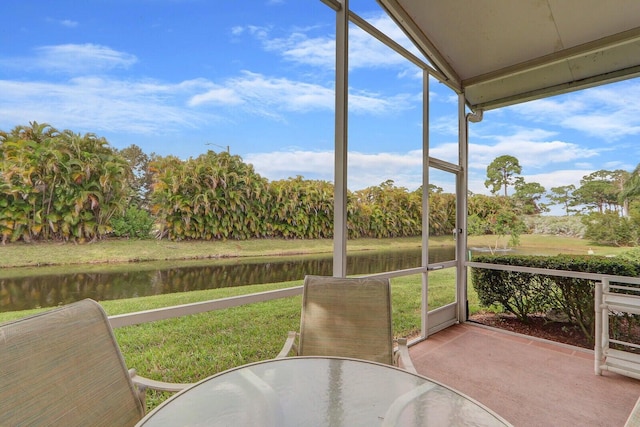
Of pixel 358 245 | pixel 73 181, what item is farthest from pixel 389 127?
pixel 73 181

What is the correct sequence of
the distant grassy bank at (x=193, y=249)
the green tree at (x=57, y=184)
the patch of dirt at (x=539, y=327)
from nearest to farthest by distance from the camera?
1. the green tree at (x=57, y=184)
2. the distant grassy bank at (x=193, y=249)
3. the patch of dirt at (x=539, y=327)

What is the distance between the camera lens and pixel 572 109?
3807 millimetres

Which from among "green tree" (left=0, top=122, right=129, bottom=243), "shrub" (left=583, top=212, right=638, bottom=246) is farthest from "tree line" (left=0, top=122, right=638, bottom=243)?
"shrub" (left=583, top=212, right=638, bottom=246)

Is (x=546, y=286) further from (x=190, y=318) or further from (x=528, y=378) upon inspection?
(x=190, y=318)

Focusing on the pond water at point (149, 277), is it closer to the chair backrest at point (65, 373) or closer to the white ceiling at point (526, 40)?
the chair backrest at point (65, 373)

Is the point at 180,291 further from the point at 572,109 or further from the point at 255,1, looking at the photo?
the point at 572,109

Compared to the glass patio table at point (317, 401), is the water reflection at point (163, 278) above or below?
above

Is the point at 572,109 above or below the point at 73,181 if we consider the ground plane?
above

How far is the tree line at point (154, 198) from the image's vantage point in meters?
1.70

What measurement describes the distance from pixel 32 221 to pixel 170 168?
2.76 feet

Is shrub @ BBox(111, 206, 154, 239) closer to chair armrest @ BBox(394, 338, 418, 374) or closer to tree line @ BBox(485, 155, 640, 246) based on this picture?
chair armrest @ BBox(394, 338, 418, 374)

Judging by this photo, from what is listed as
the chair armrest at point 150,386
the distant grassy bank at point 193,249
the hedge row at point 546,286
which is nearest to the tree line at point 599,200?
the distant grassy bank at point 193,249

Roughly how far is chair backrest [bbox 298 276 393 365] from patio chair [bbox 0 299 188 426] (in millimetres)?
860

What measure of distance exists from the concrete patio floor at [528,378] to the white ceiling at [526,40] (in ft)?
10.2
